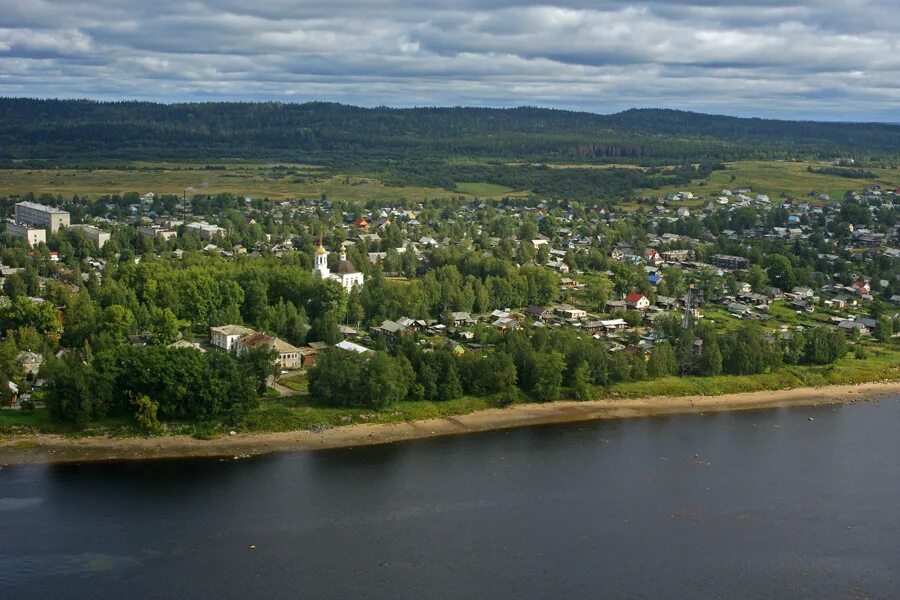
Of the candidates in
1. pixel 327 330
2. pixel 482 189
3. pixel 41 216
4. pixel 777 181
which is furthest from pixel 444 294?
pixel 777 181

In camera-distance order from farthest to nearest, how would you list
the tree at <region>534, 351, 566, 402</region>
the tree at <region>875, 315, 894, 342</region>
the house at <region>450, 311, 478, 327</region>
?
1. the tree at <region>875, 315, 894, 342</region>
2. the house at <region>450, 311, 478, 327</region>
3. the tree at <region>534, 351, 566, 402</region>

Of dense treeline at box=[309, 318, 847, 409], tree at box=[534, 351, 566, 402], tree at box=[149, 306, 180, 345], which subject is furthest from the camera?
tree at box=[149, 306, 180, 345]

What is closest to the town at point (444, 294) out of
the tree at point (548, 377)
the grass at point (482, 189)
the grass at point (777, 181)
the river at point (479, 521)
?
the tree at point (548, 377)

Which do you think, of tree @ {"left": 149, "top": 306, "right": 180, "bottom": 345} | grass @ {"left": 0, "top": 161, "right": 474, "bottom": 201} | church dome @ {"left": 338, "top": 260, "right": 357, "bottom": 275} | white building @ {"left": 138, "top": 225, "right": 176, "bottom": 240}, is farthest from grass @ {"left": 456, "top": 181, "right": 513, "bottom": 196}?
tree @ {"left": 149, "top": 306, "right": 180, "bottom": 345}

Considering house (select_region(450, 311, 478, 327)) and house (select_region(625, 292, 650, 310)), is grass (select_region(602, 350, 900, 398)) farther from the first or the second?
house (select_region(625, 292, 650, 310))

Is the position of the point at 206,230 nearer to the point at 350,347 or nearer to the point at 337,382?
the point at 350,347

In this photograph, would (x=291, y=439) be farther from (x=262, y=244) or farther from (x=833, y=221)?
(x=833, y=221)
